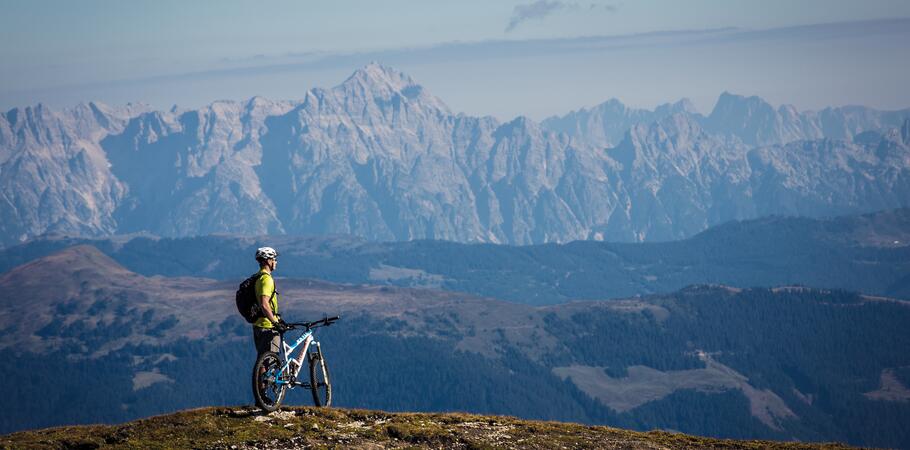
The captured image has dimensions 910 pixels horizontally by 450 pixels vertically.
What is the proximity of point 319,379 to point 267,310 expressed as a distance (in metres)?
5.98

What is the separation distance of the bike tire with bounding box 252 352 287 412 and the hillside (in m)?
0.67

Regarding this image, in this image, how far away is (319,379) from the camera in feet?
170

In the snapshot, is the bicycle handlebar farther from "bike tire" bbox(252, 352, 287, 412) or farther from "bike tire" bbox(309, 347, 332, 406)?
"bike tire" bbox(252, 352, 287, 412)

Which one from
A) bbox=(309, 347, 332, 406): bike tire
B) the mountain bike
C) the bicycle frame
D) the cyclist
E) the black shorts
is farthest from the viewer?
bbox=(309, 347, 332, 406): bike tire

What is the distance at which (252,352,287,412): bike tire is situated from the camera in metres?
47.6

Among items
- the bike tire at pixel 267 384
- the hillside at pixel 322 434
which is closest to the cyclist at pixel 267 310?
the bike tire at pixel 267 384

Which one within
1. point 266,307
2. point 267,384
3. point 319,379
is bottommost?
point 319,379

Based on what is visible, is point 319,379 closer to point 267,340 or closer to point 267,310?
point 267,340

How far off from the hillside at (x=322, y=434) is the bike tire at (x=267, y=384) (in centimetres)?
67

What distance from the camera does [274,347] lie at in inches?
1909

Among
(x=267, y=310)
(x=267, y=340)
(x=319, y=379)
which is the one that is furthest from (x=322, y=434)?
(x=267, y=310)

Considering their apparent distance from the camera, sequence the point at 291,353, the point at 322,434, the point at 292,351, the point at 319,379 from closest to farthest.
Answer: the point at 322,434 < the point at 291,353 < the point at 292,351 < the point at 319,379

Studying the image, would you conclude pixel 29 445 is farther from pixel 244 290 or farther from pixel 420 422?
pixel 420 422

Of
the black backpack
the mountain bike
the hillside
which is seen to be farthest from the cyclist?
the hillside
